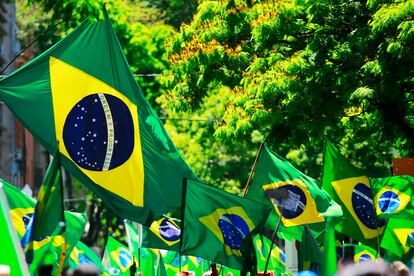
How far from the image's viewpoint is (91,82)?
11703 mm

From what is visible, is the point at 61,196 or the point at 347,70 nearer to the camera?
the point at 61,196

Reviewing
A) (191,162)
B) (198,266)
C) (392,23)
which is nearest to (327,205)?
(392,23)

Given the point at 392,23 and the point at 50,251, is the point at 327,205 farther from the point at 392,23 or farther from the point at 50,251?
the point at 50,251

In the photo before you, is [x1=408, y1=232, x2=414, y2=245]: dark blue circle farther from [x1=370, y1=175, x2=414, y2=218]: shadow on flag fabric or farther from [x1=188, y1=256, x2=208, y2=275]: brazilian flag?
[x1=188, y1=256, x2=208, y2=275]: brazilian flag

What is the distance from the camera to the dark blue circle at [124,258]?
20.8 metres

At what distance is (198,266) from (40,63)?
10.7 m

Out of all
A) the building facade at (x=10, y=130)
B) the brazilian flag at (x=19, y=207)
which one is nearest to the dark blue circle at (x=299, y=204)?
the brazilian flag at (x=19, y=207)

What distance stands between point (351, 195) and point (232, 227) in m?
3.44

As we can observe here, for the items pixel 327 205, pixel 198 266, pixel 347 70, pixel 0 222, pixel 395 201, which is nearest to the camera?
pixel 0 222

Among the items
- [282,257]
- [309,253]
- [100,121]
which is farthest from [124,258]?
[309,253]

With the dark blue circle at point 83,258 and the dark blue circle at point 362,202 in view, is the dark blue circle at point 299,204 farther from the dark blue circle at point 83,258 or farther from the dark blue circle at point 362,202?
the dark blue circle at point 83,258

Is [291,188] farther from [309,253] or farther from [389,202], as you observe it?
[309,253]

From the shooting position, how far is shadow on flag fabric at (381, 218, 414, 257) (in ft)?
49.4

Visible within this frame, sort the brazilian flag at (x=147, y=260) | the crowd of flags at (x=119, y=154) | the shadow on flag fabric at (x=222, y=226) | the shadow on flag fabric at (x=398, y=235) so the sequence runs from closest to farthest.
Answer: the crowd of flags at (x=119, y=154) → the shadow on flag fabric at (x=222, y=226) → the shadow on flag fabric at (x=398, y=235) → the brazilian flag at (x=147, y=260)
